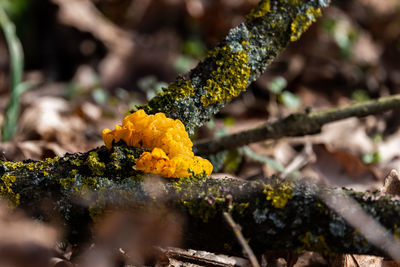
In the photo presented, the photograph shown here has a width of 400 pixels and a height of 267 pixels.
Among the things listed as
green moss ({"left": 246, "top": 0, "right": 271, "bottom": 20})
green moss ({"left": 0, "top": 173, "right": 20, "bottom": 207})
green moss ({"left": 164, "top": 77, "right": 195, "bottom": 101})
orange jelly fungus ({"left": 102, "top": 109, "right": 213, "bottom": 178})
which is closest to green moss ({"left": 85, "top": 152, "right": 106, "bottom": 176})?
orange jelly fungus ({"left": 102, "top": 109, "right": 213, "bottom": 178})

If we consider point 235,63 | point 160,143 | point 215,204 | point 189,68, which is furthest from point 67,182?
point 189,68

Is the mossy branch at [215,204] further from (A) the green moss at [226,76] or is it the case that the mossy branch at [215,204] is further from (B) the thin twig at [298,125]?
(B) the thin twig at [298,125]

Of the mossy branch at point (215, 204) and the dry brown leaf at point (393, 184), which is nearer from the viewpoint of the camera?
the mossy branch at point (215, 204)

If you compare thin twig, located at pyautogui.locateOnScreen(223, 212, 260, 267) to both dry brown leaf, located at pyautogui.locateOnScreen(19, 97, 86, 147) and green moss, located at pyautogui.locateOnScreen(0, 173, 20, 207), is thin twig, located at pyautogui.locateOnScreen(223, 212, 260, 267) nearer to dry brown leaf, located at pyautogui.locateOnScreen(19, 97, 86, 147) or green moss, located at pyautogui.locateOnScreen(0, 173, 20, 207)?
green moss, located at pyautogui.locateOnScreen(0, 173, 20, 207)

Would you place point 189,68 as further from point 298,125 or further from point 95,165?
point 95,165

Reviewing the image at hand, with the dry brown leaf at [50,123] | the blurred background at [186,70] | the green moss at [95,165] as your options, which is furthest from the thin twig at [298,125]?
the dry brown leaf at [50,123]
